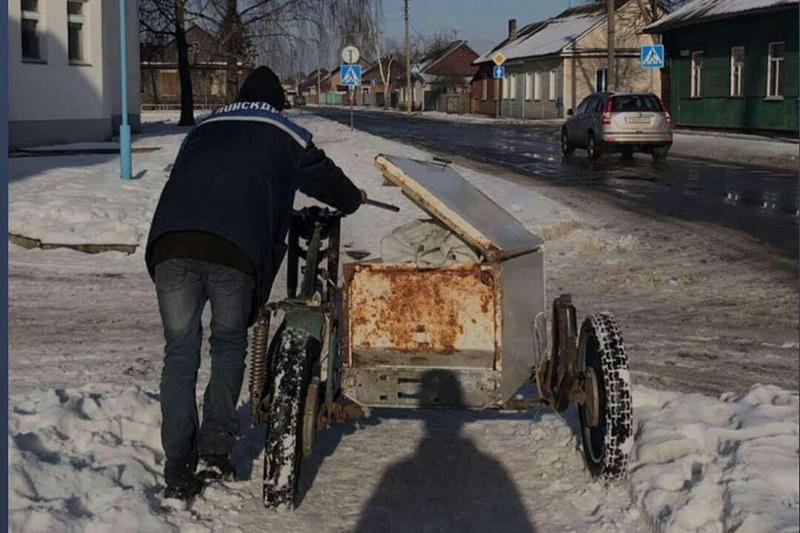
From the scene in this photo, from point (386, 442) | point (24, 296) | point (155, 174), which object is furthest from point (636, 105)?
point (386, 442)

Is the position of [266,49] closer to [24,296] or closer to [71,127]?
[71,127]

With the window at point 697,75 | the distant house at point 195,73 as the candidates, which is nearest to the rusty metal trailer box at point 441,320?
the distant house at point 195,73

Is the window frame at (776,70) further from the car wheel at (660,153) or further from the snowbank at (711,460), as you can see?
the snowbank at (711,460)

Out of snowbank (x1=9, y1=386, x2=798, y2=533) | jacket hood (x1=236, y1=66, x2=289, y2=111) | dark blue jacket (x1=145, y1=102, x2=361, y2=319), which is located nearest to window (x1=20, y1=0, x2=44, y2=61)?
snowbank (x1=9, y1=386, x2=798, y2=533)

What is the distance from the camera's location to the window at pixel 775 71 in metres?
31.0

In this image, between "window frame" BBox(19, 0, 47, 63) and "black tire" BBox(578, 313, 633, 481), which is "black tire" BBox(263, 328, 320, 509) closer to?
"black tire" BBox(578, 313, 633, 481)

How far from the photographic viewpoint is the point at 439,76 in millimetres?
90625

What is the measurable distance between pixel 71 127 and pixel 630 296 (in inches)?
715

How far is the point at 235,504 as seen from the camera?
4.24 m

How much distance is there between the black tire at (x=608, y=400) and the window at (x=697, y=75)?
34.0m

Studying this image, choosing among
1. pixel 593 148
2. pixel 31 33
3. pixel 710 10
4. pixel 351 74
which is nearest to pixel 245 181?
pixel 31 33

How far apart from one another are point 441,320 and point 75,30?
21.8m

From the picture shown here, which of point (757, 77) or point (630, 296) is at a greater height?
point (757, 77)

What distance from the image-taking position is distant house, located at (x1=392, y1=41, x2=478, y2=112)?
83938 mm
